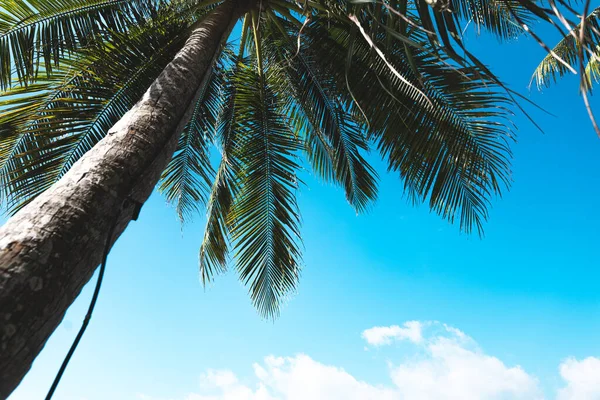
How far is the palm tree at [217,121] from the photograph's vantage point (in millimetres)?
1424

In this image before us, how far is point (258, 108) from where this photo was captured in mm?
5902

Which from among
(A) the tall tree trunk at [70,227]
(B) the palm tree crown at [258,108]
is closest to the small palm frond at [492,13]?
(B) the palm tree crown at [258,108]

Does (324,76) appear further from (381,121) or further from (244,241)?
(244,241)

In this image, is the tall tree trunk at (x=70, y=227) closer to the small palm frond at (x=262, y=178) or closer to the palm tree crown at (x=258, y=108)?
the palm tree crown at (x=258, y=108)

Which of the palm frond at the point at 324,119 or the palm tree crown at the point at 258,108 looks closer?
the palm tree crown at the point at 258,108

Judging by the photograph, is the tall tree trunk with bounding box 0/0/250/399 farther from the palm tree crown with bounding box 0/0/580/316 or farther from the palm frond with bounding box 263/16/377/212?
the palm frond with bounding box 263/16/377/212

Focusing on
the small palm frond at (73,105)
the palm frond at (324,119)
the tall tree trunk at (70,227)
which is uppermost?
the palm frond at (324,119)

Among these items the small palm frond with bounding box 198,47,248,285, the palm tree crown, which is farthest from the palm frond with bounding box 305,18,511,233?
the small palm frond with bounding box 198,47,248,285

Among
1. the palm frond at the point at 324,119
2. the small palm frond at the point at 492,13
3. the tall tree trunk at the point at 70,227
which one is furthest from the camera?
the palm frond at the point at 324,119

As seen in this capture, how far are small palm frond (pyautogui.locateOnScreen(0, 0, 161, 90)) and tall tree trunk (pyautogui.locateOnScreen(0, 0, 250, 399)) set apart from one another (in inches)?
94.3

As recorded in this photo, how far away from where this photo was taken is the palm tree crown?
433 centimetres

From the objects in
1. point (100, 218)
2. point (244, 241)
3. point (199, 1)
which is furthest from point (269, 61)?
point (100, 218)

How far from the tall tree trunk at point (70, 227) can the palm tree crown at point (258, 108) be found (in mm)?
1700

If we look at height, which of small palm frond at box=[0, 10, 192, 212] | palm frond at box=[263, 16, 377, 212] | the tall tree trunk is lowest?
the tall tree trunk
